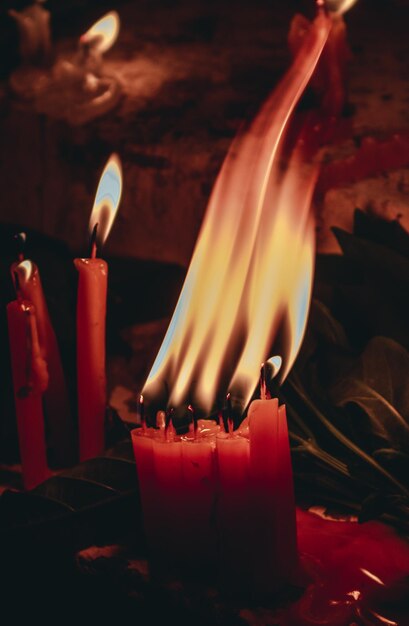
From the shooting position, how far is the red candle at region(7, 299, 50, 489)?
1283mm

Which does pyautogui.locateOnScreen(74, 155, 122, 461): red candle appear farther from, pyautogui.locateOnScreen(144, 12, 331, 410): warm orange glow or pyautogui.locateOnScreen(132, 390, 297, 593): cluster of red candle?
pyautogui.locateOnScreen(132, 390, 297, 593): cluster of red candle

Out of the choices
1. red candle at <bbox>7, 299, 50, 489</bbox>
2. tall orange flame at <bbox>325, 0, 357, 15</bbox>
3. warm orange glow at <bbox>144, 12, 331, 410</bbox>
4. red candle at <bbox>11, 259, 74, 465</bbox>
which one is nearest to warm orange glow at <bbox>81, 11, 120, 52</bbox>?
tall orange flame at <bbox>325, 0, 357, 15</bbox>

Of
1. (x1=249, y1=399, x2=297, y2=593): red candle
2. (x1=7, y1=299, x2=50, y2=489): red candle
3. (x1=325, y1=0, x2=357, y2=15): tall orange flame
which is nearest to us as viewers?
(x1=249, y1=399, x2=297, y2=593): red candle

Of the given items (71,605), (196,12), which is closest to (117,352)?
(71,605)

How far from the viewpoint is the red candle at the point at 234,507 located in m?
1.00

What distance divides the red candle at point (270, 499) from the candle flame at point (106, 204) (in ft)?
1.63

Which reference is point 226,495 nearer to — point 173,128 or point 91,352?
point 91,352

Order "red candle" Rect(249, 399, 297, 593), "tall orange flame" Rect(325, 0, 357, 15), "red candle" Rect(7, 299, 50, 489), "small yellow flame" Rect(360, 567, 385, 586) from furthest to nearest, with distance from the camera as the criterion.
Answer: "tall orange flame" Rect(325, 0, 357, 15) < "red candle" Rect(7, 299, 50, 489) < "small yellow flame" Rect(360, 567, 385, 586) < "red candle" Rect(249, 399, 297, 593)

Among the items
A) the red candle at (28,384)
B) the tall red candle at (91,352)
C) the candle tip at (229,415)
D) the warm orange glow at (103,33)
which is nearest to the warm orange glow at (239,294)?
the candle tip at (229,415)

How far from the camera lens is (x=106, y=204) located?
138 cm

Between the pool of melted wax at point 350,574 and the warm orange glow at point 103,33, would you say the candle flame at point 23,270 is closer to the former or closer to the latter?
the pool of melted wax at point 350,574

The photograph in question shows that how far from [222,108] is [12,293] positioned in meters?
1.03

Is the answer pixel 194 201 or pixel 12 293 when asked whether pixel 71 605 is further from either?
pixel 194 201

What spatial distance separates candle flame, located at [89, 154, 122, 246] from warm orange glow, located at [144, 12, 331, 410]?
0.51ft
